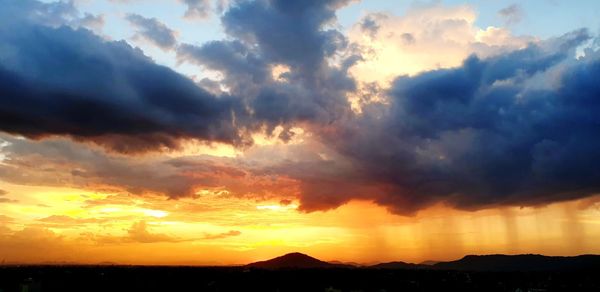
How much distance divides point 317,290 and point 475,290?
5086 centimetres

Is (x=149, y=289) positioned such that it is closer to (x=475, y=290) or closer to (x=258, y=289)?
(x=258, y=289)

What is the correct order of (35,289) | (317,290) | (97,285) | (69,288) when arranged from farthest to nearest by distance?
(97,285) < (69,288) < (317,290) < (35,289)

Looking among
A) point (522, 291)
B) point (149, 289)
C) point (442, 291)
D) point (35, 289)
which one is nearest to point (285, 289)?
point (149, 289)

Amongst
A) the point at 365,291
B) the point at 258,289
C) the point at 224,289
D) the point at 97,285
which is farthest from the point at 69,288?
the point at 365,291

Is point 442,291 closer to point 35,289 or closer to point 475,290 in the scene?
point 475,290

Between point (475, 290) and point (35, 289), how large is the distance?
11501 cm

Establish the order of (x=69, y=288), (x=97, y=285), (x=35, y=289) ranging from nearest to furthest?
(x=35, y=289)
(x=69, y=288)
(x=97, y=285)

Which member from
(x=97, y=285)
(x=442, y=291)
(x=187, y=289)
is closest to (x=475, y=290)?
(x=442, y=291)

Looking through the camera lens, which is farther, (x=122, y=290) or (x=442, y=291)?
(x=442, y=291)

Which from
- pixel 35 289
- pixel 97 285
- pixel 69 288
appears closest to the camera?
pixel 35 289

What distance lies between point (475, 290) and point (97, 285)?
11012cm

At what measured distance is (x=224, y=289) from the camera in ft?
396

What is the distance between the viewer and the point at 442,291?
434 feet

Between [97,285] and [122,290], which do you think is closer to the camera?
[122,290]
